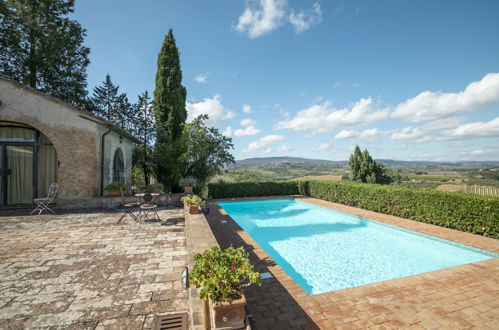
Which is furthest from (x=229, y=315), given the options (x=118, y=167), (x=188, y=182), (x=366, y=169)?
(x=366, y=169)

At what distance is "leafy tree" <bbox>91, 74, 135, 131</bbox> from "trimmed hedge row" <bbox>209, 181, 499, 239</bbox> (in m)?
12.0

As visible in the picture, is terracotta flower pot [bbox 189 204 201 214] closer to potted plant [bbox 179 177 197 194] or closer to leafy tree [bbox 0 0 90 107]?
potted plant [bbox 179 177 197 194]

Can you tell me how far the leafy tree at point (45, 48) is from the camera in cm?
1422

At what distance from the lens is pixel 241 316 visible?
83.0 inches

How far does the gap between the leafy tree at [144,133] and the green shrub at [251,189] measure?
15.6ft

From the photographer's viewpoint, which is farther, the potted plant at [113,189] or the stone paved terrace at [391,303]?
the potted plant at [113,189]

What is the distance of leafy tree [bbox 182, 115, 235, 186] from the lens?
47.5 feet

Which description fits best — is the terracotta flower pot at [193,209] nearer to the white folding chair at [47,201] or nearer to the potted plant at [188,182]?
the white folding chair at [47,201]

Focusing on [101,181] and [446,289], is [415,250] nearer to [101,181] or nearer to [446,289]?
[446,289]

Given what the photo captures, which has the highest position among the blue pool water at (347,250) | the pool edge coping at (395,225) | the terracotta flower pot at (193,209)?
the terracotta flower pot at (193,209)

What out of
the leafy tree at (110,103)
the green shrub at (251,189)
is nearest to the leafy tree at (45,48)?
the leafy tree at (110,103)

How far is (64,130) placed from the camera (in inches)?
368

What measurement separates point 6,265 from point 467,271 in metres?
9.51

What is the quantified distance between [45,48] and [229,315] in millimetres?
21675
